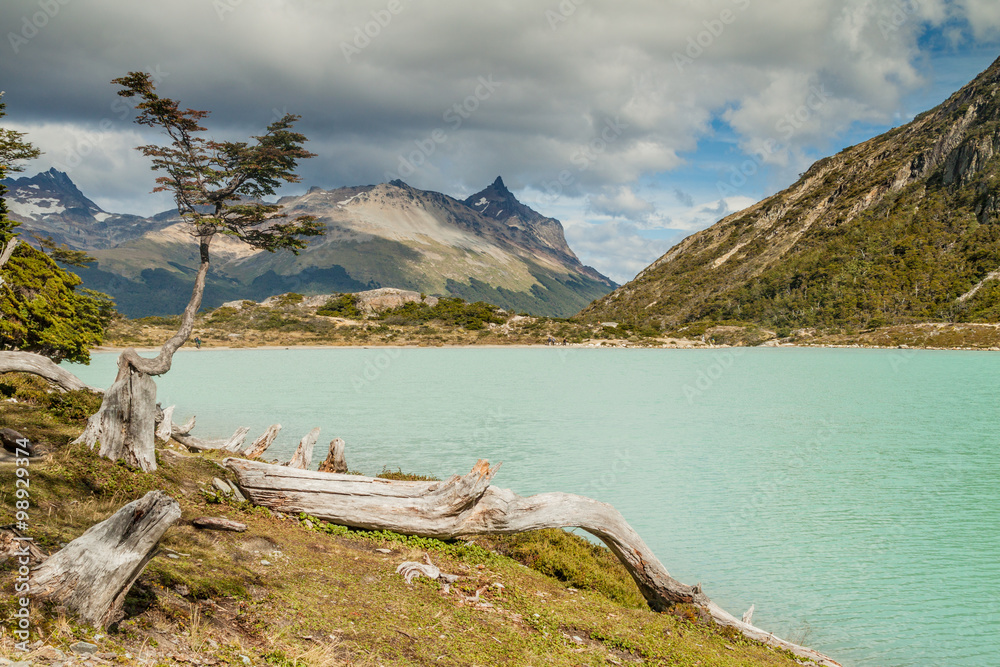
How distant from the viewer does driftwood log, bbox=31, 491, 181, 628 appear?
4801 millimetres

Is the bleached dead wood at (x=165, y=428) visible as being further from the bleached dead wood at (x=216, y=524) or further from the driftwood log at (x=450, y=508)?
the bleached dead wood at (x=216, y=524)

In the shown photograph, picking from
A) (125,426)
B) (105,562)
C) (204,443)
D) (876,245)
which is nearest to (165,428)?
(204,443)

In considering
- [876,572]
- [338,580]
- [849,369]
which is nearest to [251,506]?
[338,580]

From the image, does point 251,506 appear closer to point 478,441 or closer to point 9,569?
point 9,569

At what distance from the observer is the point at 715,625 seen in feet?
28.0

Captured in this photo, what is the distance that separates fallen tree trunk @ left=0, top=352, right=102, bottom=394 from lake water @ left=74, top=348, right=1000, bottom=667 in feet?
30.7

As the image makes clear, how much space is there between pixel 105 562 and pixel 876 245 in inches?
6006

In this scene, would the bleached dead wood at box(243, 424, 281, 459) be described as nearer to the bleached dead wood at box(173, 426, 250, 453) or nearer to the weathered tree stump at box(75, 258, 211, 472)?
the bleached dead wood at box(173, 426, 250, 453)

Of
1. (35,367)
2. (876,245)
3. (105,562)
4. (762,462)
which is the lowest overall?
(762,462)

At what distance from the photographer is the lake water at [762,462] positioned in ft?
35.3

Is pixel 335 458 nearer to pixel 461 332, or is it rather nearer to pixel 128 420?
pixel 128 420

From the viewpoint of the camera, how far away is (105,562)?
494 centimetres

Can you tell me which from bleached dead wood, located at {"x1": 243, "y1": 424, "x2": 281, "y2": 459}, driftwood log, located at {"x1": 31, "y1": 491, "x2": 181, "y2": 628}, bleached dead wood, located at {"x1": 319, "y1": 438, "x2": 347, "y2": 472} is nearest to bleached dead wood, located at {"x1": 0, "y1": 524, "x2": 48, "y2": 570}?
driftwood log, located at {"x1": 31, "y1": 491, "x2": 181, "y2": 628}

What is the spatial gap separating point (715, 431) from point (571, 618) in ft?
73.4
